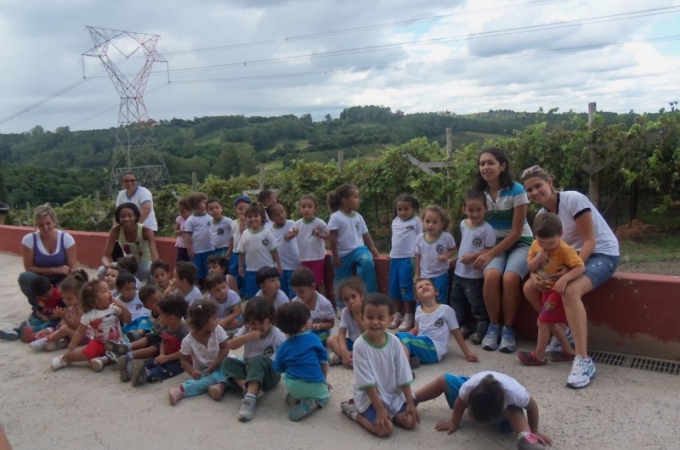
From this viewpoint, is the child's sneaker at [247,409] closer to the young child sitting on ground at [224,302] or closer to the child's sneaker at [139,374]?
the child's sneaker at [139,374]

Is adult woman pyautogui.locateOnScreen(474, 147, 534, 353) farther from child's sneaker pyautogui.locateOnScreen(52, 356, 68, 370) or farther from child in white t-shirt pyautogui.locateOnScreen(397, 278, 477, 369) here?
child's sneaker pyautogui.locateOnScreen(52, 356, 68, 370)

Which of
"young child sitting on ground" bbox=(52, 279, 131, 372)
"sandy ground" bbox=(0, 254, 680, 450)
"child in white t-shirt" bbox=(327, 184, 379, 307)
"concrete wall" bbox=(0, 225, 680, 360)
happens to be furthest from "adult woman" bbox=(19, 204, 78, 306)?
"concrete wall" bbox=(0, 225, 680, 360)

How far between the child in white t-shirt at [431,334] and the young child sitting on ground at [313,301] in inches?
24.9

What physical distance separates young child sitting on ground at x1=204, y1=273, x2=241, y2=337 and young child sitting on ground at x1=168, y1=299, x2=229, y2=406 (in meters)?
0.70

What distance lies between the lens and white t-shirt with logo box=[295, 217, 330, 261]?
566 centimetres

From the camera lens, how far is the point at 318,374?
3689mm

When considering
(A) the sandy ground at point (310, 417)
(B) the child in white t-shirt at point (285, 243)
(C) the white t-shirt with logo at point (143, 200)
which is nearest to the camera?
(A) the sandy ground at point (310, 417)

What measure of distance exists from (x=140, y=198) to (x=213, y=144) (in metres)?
32.6

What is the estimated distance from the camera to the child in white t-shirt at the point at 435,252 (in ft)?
15.9

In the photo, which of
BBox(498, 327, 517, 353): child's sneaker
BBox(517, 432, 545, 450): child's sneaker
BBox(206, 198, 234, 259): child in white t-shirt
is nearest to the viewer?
BBox(517, 432, 545, 450): child's sneaker

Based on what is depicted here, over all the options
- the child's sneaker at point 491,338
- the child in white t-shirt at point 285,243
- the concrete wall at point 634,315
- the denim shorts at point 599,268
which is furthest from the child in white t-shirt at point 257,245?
the denim shorts at point 599,268

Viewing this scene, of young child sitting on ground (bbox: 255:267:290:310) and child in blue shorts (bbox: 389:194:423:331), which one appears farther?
child in blue shorts (bbox: 389:194:423:331)

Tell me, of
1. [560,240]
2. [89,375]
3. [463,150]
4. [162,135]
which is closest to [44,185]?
[162,135]

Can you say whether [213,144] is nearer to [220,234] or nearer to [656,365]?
[220,234]
